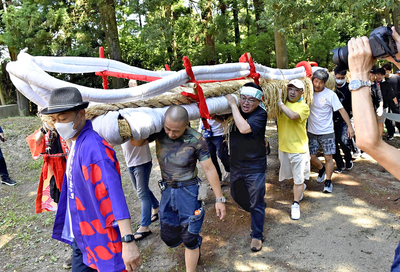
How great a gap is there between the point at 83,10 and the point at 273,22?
7.85 metres

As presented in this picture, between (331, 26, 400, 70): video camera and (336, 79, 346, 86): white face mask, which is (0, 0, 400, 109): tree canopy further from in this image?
(331, 26, 400, 70): video camera

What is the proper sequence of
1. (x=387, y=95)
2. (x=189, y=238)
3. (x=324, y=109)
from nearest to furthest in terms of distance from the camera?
(x=189, y=238), (x=324, y=109), (x=387, y=95)

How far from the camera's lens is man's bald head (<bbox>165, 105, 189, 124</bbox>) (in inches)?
107

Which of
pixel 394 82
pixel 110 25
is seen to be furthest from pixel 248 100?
pixel 110 25

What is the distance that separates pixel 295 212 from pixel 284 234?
0.46 metres

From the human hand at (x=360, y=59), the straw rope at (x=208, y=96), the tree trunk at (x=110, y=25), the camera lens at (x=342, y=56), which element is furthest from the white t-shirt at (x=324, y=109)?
the tree trunk at (x=110, y=25)

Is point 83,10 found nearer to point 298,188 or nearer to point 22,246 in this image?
point 22,246

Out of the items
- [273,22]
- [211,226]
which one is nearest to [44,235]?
[211,226]

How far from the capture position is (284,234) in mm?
3893

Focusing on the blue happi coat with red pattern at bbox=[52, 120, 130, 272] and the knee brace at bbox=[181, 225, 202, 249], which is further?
the knee brace at bbox=[181, 225, 202, 249]

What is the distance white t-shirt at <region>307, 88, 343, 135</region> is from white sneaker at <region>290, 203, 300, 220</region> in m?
1.31

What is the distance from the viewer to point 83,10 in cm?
1139

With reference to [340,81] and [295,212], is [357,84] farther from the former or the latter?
[340,81]

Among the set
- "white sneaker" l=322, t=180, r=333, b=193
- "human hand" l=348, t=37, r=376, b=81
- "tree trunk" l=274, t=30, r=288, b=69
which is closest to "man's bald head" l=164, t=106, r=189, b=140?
"human hand" l=348, t=37, r=376, b=81
